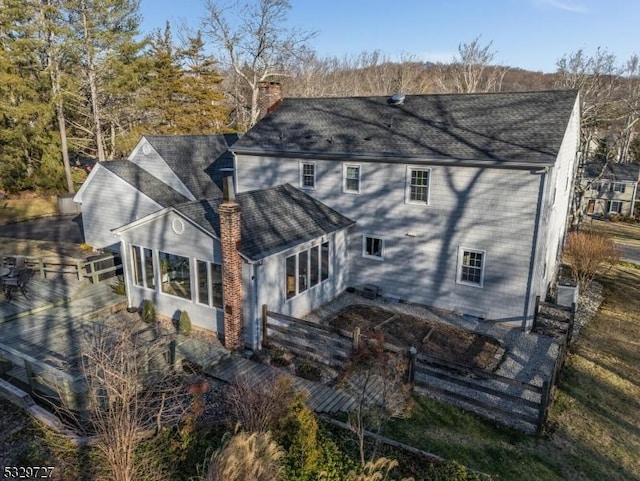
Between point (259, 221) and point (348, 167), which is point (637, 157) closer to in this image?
point (348, 167)

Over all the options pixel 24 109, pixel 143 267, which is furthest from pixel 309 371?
pixel 24 109

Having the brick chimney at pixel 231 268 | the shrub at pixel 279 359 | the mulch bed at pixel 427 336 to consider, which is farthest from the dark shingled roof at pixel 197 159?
the shrub at pixel 279 359

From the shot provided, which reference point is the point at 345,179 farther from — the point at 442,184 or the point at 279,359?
the point at 279,359

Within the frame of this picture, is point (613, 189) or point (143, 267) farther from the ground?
point (143, 267)

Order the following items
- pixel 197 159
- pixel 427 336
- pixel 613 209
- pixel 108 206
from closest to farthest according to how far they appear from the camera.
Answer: pixel 427 336 < pixel 108 206 < pixel 197 159 < pixel 613 209

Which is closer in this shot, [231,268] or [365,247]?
[231,268]

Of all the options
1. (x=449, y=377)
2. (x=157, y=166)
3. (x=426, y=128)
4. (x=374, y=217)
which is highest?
(x=426, y=128)

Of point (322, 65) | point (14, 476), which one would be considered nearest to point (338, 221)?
point (14, 476)
